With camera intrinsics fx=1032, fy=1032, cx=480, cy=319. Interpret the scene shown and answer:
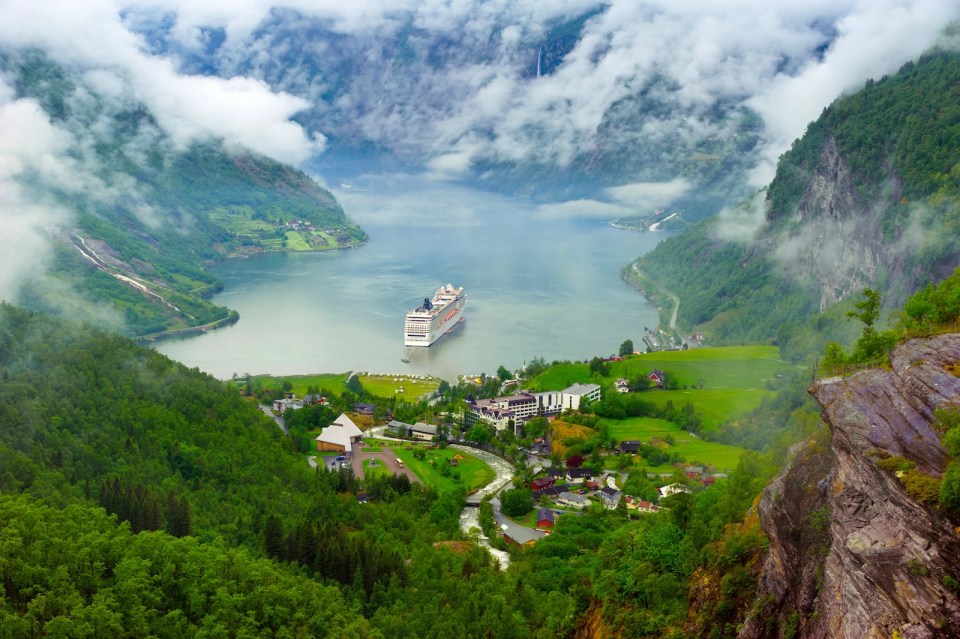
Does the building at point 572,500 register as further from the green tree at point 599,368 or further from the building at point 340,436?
the green tree at point 599,368

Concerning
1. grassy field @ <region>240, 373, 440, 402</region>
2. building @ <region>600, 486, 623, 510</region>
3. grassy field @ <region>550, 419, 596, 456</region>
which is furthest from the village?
grassy field @ <region>240, 373, 440, 402</region>

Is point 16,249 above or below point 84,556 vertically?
above

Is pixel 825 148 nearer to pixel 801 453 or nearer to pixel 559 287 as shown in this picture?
pixel 559 287

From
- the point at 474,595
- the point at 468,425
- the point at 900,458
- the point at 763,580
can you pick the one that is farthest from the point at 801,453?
the point at 468,425

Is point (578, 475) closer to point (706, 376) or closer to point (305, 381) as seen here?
point (706, 376)

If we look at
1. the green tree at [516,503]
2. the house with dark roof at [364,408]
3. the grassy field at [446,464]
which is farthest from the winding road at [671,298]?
the green tree at [516,503]

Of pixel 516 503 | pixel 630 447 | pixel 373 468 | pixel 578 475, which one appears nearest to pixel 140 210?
pixel 373 468
